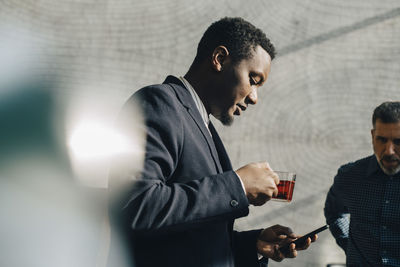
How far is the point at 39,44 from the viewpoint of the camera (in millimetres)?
4305

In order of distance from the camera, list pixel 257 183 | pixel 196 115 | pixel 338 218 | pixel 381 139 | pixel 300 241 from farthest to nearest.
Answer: pixel 338 218 → pixel 381 139 → pixel 300 241 → pixel 196 115 → pixel 257 183

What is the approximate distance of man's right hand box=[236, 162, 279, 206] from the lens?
1218 mm

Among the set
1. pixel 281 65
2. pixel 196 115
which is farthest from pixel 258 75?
pixel 281 65

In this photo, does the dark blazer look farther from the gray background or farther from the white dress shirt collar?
the gray background

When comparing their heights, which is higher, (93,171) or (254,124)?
(254,124)

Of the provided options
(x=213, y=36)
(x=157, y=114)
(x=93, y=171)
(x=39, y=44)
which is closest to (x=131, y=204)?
(x=157, y=114)

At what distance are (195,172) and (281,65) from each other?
10.5 feet

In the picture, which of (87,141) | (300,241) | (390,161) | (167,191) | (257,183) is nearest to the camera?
(167,191)

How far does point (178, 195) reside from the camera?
112 centimetres

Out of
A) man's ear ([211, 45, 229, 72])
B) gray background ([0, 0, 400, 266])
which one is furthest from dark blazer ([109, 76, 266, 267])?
gray background ([0, 0, 400, 266])

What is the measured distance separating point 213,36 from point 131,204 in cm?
83

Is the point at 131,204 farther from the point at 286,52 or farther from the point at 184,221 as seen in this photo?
the point at 286,52

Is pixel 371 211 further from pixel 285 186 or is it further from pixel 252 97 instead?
pixel 252 97

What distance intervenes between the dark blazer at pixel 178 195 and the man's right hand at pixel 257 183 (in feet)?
0.17
